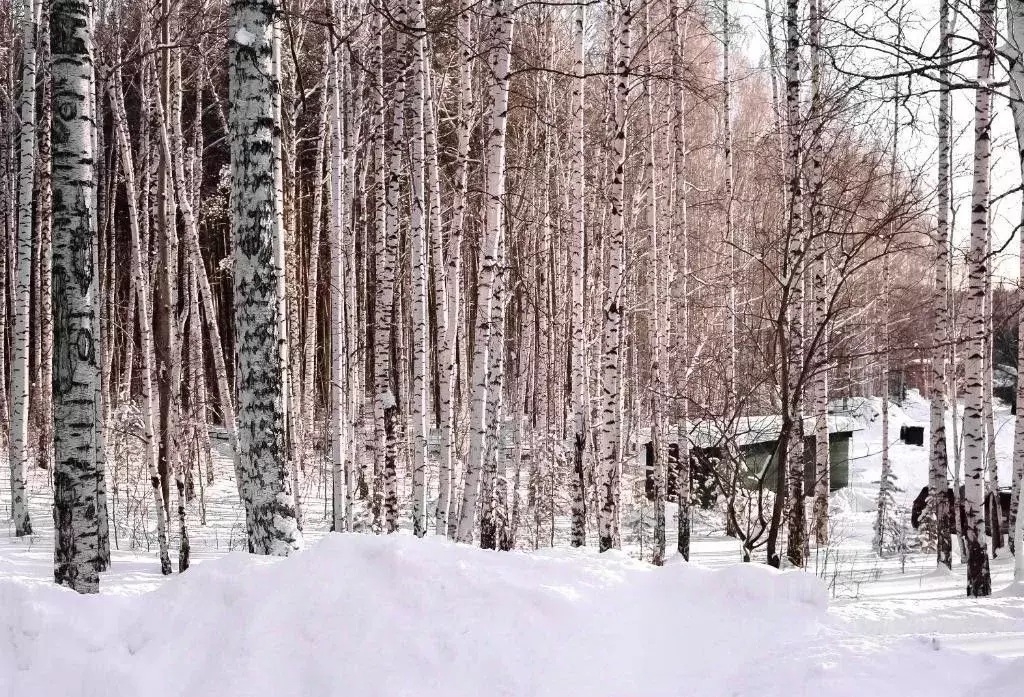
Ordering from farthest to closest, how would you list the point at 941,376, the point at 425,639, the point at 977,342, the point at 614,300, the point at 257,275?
the point at 941,376
the point at 614,300
the point at 977,342
the point at 257,275
the point at 425,639

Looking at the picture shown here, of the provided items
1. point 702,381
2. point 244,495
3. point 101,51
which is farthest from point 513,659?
point 702,381

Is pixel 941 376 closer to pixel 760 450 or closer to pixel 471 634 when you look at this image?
pixel 760 450

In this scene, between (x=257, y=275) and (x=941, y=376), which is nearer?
(x=257, y=275)

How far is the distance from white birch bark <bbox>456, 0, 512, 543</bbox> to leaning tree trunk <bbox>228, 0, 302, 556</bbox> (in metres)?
2.05

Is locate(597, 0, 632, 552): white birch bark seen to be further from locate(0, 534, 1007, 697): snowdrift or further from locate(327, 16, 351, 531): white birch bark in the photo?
locate(0, 534, 1007, 697): snowdrift

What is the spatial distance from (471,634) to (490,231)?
388cm

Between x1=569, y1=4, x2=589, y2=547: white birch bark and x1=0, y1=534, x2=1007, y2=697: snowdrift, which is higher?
x1=569, y1=4, x2=589, y2=547: white birch bark

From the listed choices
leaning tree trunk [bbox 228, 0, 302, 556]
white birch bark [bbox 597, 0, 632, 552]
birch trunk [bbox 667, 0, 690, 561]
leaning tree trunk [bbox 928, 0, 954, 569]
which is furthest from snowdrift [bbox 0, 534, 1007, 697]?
leaning tree trunk [bbox 928, 0, 954, 569]

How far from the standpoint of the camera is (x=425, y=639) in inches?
143

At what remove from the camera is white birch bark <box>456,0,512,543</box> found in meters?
6.77

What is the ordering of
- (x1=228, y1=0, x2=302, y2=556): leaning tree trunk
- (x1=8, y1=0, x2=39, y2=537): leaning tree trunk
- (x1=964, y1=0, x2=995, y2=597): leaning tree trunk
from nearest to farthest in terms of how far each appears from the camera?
(x1=228, y1=0, x2=302, y2=556): leaning tree trunk, (x1=964, y1=0, x2=995, y2=597): leaning tree trunk, (x1=8, y1=0, x2=39, y2=537): leaning tree trunk

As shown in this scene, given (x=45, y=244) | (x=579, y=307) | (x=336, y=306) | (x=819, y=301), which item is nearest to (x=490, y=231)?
(x=336, y=306)

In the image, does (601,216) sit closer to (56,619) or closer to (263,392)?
(263,392)

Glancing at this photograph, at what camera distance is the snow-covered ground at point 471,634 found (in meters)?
3.46
